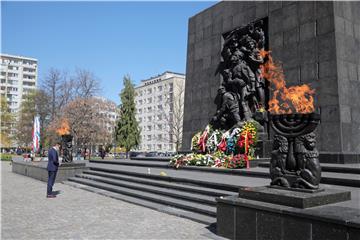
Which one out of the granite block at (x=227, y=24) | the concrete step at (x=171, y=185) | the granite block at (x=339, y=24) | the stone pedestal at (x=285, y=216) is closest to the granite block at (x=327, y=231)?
the stone pedestal at (x=285, y=216)

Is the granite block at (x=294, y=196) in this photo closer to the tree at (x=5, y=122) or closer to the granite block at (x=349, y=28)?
the granite block at (x=349, y=28)

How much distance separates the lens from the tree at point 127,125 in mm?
49812

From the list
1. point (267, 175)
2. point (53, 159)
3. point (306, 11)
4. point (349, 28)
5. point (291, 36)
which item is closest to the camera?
point (267, 175)

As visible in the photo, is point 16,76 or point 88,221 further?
point 16,76

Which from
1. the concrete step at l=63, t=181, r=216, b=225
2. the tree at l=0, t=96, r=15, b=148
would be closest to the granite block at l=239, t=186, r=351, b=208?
the concrete step at l=63, t=181, r=216, b=225

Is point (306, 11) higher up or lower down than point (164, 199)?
higher up

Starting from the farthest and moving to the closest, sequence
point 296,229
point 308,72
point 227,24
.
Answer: point 227,24
point 308,72
point 296,229

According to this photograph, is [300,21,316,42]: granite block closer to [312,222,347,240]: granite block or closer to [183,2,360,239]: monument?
[183,2,360,239]: monument

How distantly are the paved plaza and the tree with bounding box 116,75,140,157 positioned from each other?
38.9 metres

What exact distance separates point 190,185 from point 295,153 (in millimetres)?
4274

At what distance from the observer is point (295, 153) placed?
6012 mm

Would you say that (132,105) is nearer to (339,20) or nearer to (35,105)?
(35,105)

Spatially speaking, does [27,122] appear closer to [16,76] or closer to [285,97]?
[285,97]

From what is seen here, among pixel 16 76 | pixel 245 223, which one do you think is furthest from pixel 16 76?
pixel 245 223
